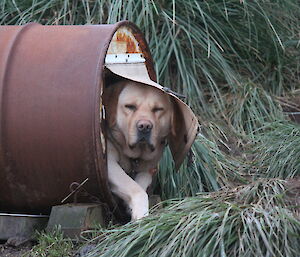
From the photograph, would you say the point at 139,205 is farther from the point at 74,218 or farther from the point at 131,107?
the point at 131,107

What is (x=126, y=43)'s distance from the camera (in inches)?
173

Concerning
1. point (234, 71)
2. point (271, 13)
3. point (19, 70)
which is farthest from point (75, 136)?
point (271, 13)

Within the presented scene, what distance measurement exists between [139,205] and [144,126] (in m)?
0.42

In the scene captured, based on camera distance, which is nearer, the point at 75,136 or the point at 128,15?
the point at 75,136

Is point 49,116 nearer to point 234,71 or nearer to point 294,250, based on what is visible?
point 294,250

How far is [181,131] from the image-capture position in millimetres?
4324

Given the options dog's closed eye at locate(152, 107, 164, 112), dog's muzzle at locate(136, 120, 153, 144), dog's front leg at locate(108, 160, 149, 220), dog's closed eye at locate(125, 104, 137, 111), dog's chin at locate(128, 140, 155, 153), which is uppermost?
dog's closed eye at locate(125, 104, 137, 111)

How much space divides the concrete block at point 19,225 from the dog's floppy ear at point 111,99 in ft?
2.23

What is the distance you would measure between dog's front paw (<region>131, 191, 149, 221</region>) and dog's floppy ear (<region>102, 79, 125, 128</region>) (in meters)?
0.48

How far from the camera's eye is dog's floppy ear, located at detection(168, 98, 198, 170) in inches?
165

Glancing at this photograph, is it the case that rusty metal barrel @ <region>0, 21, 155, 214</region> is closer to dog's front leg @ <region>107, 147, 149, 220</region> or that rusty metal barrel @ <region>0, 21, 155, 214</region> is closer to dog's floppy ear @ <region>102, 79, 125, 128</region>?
dog's front leg @ <region>107, 147, 149, 220</region>

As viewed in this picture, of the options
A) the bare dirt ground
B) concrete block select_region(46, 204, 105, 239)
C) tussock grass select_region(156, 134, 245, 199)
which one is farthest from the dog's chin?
the bare dirt ground

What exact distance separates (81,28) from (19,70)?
0.46 meters

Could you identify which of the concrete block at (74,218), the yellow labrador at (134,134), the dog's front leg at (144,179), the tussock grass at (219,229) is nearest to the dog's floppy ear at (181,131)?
the yellow labrador at (134,134)
